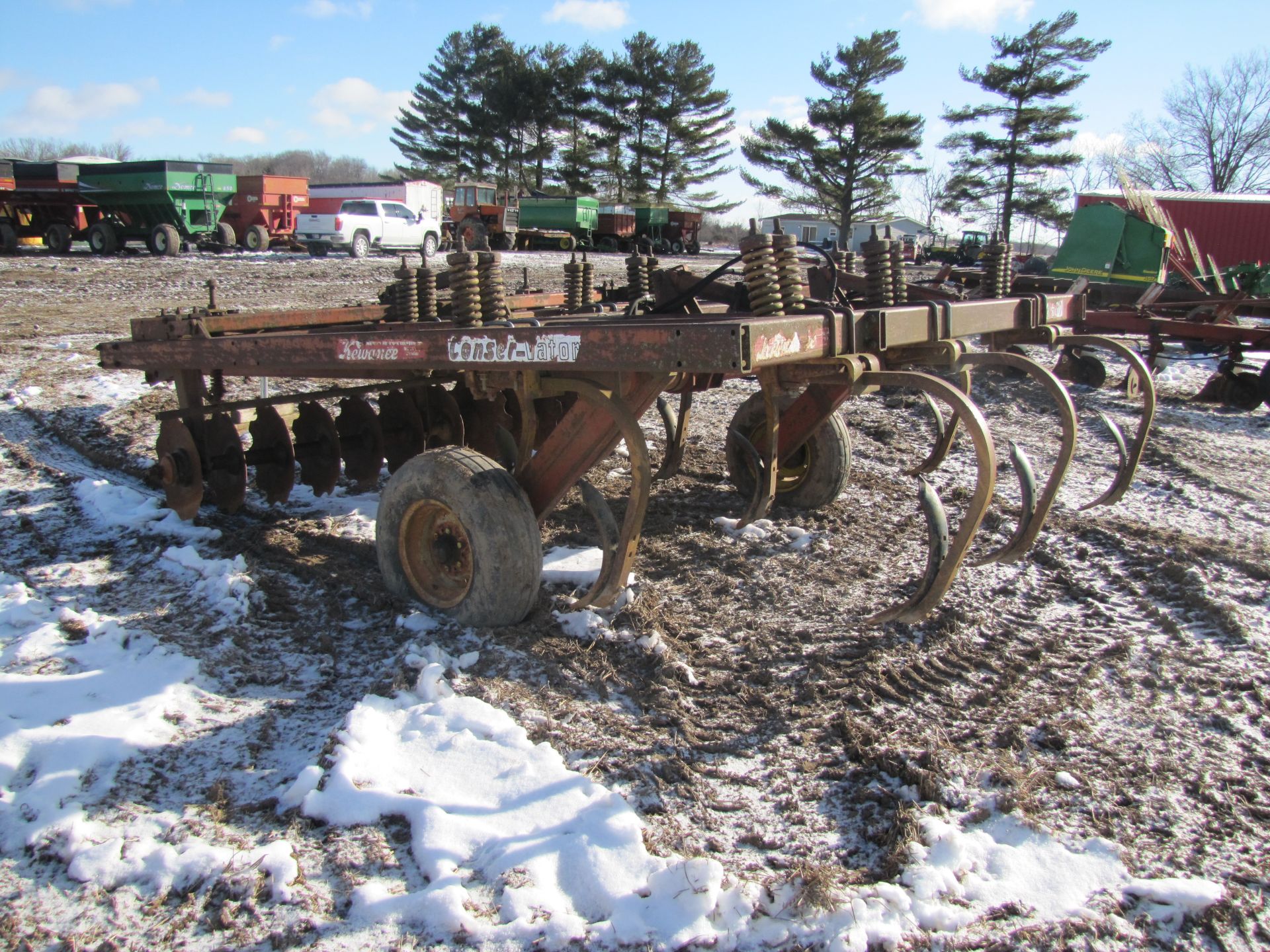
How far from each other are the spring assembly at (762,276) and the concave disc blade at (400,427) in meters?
3.09

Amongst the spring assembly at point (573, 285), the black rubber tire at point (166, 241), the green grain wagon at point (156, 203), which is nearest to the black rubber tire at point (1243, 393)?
the spring assembly at point (573, 285)

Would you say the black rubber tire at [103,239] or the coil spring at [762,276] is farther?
the black rubber tire at [103,239]

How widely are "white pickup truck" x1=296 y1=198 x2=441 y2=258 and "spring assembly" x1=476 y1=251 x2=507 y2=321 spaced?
64.9 feet

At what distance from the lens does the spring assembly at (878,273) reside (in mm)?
4043

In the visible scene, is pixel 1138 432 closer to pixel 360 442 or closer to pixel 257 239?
pixel 360 442

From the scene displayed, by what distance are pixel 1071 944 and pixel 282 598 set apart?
3109 millimetres

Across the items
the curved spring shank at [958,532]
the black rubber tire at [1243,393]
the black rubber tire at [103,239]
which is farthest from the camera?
the black rubber tire at [103,239]

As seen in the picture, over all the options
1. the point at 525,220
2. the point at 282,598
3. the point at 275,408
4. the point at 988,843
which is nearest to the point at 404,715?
the point at 282,598


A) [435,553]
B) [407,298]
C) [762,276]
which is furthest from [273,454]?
[762,276]

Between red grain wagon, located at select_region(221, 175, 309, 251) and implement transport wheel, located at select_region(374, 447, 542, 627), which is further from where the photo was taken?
red grain wagon, located at select_region(221, 175, 309, 251)

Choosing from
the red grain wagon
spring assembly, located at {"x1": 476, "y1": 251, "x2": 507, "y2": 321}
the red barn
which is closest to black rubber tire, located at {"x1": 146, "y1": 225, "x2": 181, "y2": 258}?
the red grain wagon

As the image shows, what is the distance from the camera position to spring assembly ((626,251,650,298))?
4.89 meters

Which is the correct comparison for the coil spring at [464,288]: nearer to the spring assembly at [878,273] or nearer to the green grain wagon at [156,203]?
the spring assembly at [878,273]

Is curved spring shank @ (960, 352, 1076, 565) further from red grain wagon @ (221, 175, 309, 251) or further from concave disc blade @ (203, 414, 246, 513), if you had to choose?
red grain wagon @ (221, 175, 309, 251)
